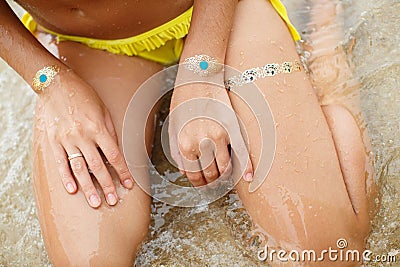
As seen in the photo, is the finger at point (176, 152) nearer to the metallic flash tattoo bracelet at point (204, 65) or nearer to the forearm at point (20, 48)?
the metallic flash tattoo bracelet at point (204, 65)

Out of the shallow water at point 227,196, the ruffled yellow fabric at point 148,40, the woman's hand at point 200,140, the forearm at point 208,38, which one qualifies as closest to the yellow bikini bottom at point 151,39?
the ruffled yellow fabric at point 148,40

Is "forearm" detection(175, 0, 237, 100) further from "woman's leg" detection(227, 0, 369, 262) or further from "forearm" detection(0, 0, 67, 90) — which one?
"forearm" detection(0, 0, 67, 90)

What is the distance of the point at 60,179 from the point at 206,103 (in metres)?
0.41

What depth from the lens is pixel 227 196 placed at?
1681 mm

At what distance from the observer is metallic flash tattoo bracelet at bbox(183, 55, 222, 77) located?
1538 mm

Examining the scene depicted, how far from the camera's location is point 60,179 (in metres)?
1.50

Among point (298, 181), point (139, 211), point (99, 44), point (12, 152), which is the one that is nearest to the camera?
point (298, 181)

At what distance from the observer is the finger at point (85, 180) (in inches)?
58.2

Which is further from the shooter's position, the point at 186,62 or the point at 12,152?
the point at 12,152

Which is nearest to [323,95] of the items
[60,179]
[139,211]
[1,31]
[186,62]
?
[186,62]

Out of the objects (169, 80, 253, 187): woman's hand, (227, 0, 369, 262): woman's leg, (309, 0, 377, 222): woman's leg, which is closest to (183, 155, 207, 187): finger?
(169, 80, 253, 187): woman's hand

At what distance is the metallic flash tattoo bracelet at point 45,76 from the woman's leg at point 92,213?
6 centimetres

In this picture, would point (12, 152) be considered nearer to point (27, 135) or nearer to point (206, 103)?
point (27, 135)

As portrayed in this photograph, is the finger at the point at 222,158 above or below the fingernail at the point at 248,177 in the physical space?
above
